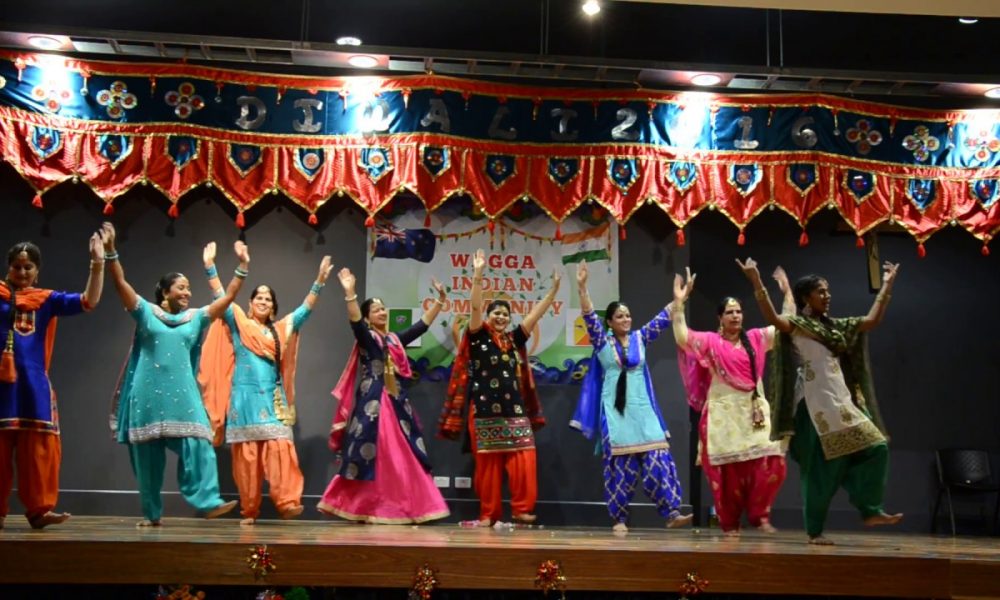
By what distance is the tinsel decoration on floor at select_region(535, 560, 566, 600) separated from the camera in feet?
13.8

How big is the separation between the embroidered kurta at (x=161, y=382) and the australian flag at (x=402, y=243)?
182 cm

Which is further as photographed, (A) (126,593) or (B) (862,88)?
(B) (862,88)

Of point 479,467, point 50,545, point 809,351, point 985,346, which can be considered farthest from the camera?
point 985,346

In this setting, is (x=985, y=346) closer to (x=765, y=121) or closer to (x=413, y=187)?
(x=765, y=121)

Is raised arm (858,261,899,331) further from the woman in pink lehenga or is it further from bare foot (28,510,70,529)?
bare foot (28,510,70,529)

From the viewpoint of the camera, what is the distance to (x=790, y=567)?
4297 millimetres

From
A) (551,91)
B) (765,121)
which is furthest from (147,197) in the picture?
(765,121)

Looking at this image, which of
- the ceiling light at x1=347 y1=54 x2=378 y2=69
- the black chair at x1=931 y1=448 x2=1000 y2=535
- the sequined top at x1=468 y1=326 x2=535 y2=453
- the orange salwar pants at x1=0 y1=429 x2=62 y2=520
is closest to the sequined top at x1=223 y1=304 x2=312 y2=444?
the sequined top at x1=468 y1=326 x2=535 y2=453

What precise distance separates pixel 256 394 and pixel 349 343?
109 cm

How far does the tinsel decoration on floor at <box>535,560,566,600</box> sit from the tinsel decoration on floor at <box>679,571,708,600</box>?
50cm

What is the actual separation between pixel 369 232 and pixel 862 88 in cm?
359

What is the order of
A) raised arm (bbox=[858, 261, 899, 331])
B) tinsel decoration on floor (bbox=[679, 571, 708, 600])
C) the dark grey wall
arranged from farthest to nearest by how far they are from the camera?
the dark grey wall
raised arm (bbox=[858, 261, 899, 331])
tinsel decoration on floor (bbox=[679, 571, 708, 600])

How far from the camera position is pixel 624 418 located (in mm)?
6469

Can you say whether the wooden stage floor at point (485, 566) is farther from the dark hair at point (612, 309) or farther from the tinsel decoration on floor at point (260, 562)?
the dark hair at point (612, 309)
